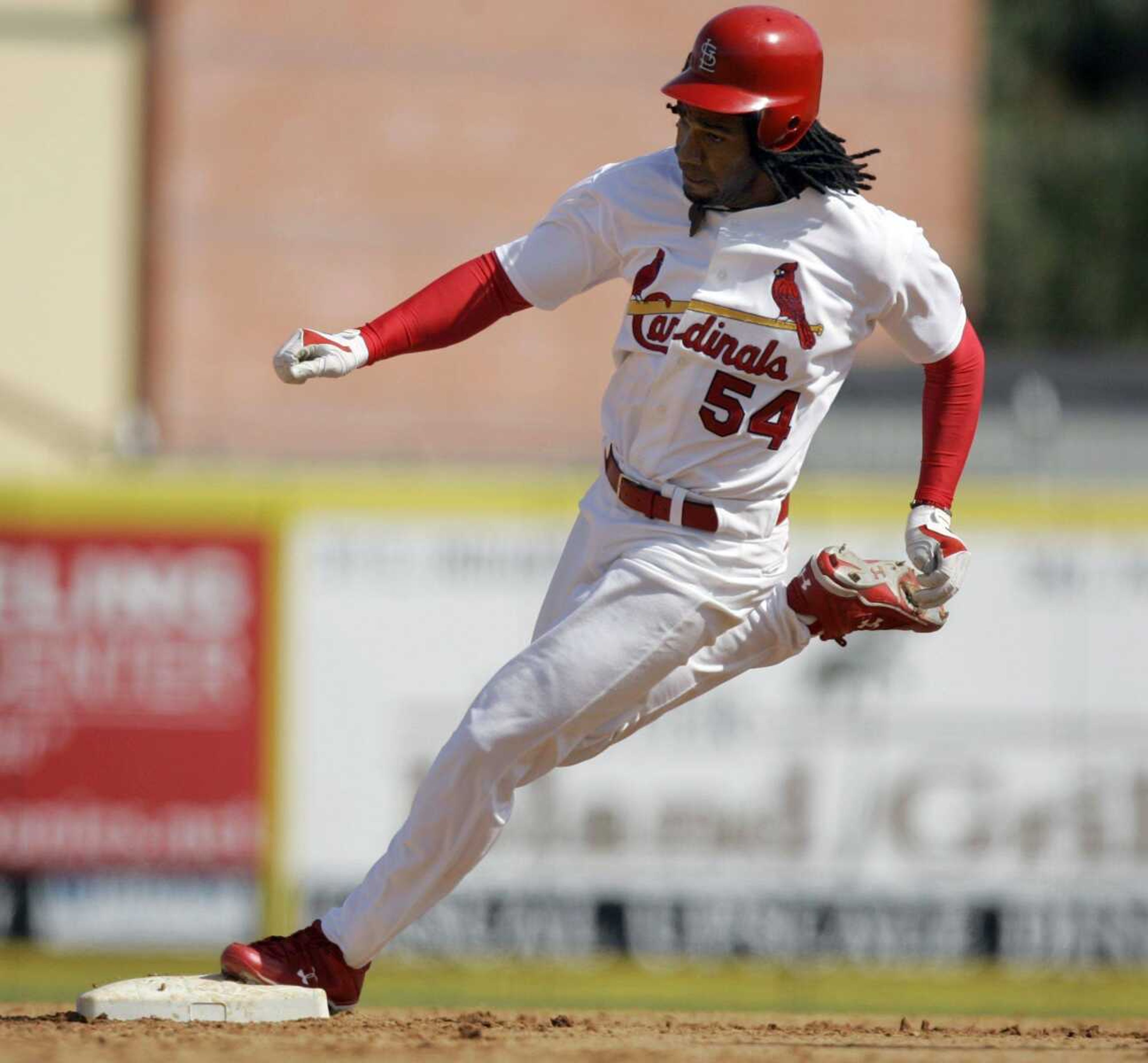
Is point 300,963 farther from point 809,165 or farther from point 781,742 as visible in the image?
point 781,742

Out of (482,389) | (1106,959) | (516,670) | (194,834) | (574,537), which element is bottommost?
(1106,959)

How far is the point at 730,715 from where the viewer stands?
10.4 metres

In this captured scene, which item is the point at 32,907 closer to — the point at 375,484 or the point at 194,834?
the point at 194,834

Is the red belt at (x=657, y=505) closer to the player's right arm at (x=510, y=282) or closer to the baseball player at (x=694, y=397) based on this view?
the baseball player at (x=694, y=397)

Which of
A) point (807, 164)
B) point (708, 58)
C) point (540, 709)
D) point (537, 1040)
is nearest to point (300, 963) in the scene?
point (537, 1040)

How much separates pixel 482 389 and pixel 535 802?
8.50 metres

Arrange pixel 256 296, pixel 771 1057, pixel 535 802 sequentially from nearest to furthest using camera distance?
1. pixel 771 1057
2. pixel 535 802
3. pixel 256 296

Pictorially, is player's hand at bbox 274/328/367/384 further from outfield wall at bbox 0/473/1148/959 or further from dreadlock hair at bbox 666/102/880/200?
outfield wall at bbox 0/473/1148/959

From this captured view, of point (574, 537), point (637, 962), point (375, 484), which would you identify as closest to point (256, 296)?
point (375, 484)

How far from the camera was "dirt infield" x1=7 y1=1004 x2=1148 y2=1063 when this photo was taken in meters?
5.48

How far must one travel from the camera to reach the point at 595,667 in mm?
5520

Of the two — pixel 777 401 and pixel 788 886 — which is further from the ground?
pixel 777 401

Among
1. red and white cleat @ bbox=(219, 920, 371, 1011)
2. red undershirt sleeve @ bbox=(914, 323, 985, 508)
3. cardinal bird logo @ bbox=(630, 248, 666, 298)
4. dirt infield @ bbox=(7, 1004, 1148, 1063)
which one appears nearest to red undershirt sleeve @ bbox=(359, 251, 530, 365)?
cardinal bird logo @ bbox=(630, 248, 666, 298)

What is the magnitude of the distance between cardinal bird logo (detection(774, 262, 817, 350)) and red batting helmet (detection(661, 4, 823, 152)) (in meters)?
0.32
